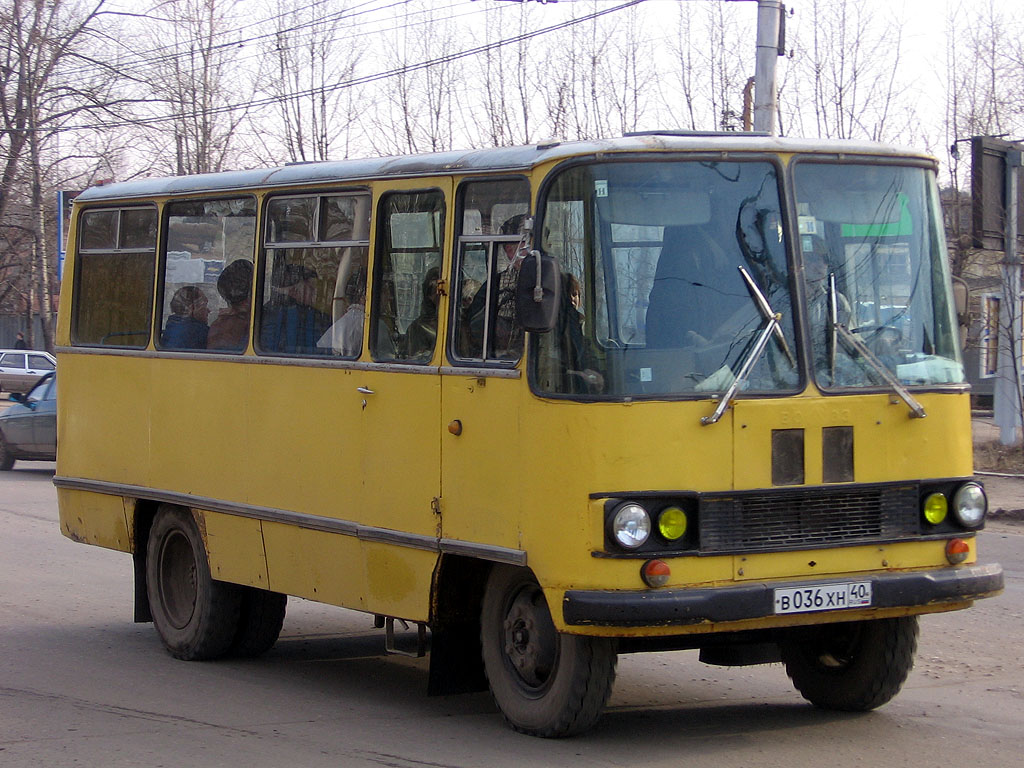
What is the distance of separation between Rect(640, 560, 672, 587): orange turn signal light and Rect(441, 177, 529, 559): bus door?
2.17 feet

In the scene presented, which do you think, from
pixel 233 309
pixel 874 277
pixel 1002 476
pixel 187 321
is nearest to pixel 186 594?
pixel 187 321

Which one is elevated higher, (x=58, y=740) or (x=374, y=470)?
(x=374, y=470)

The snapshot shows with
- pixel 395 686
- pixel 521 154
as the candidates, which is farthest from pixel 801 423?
Answer: pixel 395 686

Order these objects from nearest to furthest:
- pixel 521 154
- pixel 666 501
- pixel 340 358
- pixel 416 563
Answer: pixel 666 501
pixel 521 154
pixel 416 563
pixel 340 358

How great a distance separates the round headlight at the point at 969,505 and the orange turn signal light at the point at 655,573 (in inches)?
58.6

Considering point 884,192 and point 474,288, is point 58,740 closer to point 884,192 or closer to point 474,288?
point 474,288

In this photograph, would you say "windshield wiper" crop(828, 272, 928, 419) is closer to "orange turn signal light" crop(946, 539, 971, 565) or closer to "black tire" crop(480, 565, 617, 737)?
"orange turn signal light" crop(946, 539, 971, 565)

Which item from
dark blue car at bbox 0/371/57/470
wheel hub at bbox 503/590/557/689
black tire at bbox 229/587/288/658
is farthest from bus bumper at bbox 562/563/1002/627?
dark blue car at bbox 0/371/57/470

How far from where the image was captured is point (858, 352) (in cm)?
646

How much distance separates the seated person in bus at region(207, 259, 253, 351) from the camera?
8.60 meters

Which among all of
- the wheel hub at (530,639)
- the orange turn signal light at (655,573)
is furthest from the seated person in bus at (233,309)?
the orange turn signal light at (655,573)

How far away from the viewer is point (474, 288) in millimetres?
6828

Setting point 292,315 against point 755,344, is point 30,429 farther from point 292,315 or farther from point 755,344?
point 755,344

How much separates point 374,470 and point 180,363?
2.28m
